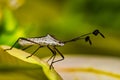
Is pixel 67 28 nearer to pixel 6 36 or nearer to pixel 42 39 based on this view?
pixel 6 36

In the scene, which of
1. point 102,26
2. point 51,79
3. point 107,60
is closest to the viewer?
point 51,79

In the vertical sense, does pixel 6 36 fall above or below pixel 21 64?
above

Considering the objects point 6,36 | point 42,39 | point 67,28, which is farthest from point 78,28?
point 42,39

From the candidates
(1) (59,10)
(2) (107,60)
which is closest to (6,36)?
(2) (107,60)

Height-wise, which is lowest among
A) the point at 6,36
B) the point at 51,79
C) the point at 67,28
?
the point at 51,79

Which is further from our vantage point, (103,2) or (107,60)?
(103,2)

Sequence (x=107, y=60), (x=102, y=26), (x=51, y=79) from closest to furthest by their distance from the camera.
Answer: (x=51, y=79) → (x=107, y=60) → (x=102, y=26)

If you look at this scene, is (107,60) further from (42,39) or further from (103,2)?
(103,2)
